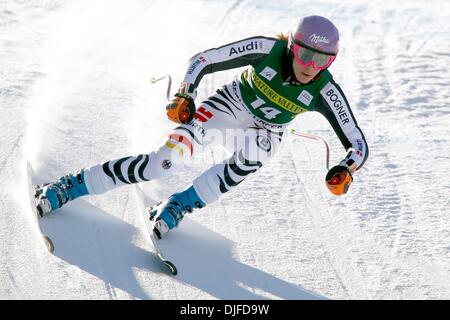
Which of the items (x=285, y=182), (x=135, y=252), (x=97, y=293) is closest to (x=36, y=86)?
(x=285, y=182)

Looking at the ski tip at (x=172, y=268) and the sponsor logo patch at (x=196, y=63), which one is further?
the sponsor logo patch at (x=196, y=63)

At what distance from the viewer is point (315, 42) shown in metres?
5.18

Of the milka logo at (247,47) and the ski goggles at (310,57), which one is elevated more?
the ski goggles at (310,57)

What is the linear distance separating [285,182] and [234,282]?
1.94m

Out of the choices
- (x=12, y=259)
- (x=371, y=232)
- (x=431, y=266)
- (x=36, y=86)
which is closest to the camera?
(x=12, y=259)

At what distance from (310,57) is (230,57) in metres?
0.67

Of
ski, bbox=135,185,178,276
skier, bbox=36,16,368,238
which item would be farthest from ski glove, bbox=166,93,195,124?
ski, bbox=135,185,178,276

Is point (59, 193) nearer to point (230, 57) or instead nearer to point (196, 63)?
point (196, 63)

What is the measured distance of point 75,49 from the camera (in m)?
9.90

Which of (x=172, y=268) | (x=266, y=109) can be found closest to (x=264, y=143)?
(x=266, y=109)

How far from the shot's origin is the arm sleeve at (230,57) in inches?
218

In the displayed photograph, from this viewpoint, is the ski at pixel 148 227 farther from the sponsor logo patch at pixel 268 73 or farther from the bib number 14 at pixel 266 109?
the sponsor logo patch at pixel 268 73

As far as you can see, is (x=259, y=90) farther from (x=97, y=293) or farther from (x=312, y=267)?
(x=97, y=293)

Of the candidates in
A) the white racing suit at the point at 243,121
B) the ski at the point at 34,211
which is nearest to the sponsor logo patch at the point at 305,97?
the white racing suit at the point at 243,121
